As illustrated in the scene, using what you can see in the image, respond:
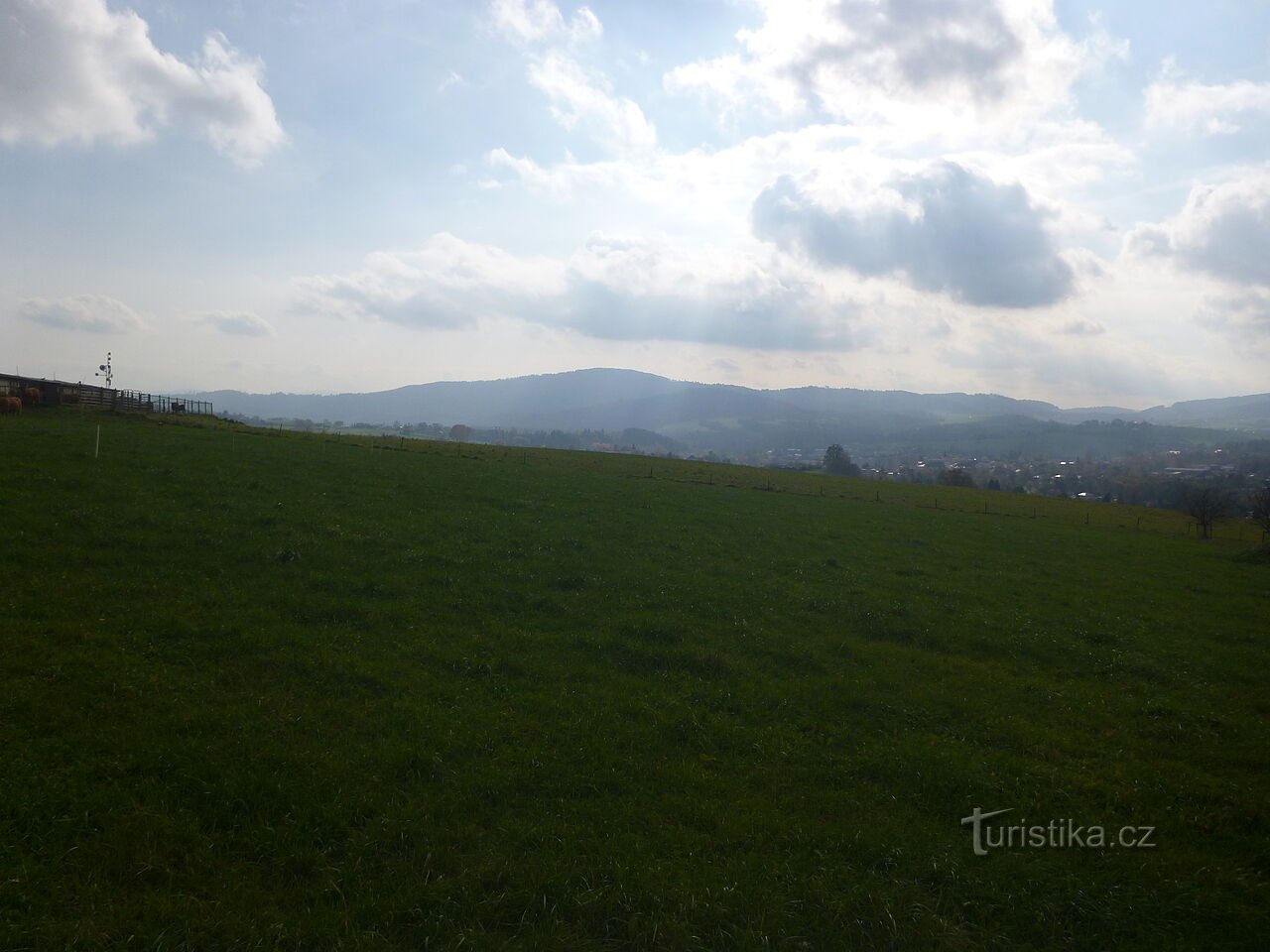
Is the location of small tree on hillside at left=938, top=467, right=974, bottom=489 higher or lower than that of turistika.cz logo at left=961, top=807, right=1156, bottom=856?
higher

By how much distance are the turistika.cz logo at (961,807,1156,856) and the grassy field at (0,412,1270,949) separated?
0.19 metres

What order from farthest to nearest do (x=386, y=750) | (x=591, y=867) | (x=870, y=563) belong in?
(x=870, y=563) → (x=386, y=750) → (x=591, y=867)

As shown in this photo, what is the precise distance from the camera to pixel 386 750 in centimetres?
995

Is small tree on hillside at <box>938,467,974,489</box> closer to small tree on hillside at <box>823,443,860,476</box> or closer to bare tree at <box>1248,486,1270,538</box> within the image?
small tree on hillside at <box>823,443,860,476</box>

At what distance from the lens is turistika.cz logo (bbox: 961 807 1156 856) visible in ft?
30.5

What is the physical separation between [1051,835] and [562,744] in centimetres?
693

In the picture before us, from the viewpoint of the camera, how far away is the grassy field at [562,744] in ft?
24.4

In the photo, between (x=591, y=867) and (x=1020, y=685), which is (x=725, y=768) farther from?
(x=1020, y=685)

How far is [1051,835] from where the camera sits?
9484mm

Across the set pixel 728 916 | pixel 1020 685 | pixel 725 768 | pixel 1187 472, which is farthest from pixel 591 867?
pixel 1187 472

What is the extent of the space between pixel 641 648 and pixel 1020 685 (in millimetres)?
8256

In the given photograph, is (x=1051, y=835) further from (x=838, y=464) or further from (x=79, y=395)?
(x=838, y=464)

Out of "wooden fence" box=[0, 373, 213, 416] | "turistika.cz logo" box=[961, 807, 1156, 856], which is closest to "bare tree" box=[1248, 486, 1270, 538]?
"turistika.cz logo" box=[961, 807, 1156, 856]

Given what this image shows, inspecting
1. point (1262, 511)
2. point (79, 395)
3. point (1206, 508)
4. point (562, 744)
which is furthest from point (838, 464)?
point (562, 744)
